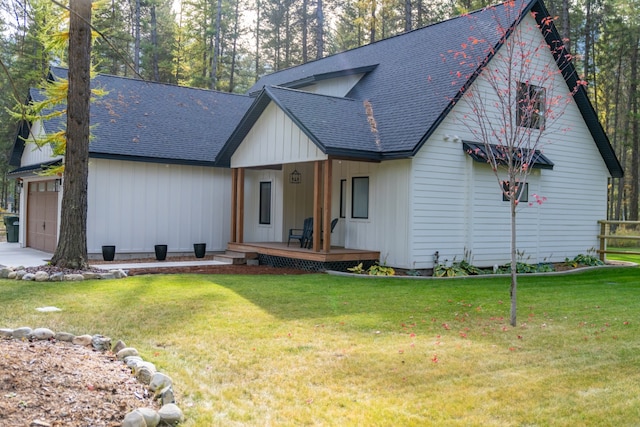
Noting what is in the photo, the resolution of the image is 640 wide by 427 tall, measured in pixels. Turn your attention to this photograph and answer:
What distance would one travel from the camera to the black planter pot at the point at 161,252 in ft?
47.2

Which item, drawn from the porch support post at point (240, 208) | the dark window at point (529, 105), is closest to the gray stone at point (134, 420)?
the dark window at point (529, 105)

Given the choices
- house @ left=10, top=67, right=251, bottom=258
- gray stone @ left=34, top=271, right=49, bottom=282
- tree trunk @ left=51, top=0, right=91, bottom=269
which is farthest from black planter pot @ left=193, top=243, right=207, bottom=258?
gray stone @ left=34, top=271, right=49, bottom=282

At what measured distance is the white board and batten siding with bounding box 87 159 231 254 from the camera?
14.4 meters

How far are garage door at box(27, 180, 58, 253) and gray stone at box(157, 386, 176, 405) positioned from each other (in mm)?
12778

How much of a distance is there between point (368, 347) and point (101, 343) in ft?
8.26

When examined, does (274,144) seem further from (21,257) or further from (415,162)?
(21,257)

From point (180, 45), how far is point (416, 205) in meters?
28.8

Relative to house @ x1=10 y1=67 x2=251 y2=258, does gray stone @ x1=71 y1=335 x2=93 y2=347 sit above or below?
below

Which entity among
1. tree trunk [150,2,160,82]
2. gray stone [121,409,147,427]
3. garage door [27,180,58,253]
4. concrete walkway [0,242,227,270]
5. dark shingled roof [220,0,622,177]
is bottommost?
gray stone [121,409,147,427]

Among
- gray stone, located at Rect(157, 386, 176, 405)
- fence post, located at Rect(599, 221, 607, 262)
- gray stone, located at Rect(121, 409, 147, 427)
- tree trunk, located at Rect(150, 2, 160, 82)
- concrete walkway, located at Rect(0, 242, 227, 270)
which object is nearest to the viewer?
gray stone, located at Rect(121, 409, 147, 427)

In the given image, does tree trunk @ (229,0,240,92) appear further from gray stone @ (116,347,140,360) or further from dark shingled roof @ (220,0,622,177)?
gray stone @ (116,347,140,360)

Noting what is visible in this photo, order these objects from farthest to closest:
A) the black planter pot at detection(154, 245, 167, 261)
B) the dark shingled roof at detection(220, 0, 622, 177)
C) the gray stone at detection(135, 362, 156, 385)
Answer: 1. the black planter pot at detection(154, 245, 167, 261)
2. the dark shingled roof at detection(220, 0, 622, 177)
3. the gray stone at detection(135, 362, 156, 385)

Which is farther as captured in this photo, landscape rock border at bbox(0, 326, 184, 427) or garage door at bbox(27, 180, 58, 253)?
garage door at bbox(27, 180, 58, 253)

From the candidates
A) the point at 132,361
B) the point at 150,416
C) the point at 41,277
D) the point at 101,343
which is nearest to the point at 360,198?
the point at 41,277
